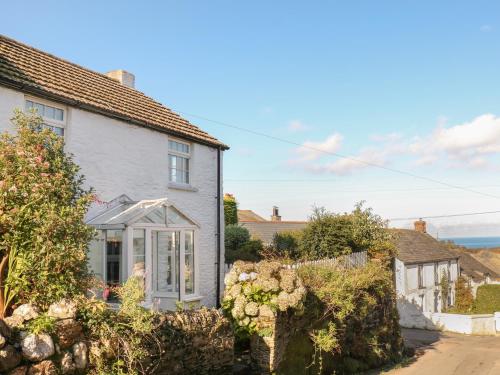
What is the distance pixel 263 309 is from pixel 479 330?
22.7 meters

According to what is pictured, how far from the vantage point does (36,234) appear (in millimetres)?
6691

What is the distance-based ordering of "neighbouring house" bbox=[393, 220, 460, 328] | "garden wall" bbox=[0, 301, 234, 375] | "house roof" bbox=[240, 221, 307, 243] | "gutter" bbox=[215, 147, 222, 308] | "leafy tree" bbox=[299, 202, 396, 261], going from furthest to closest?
"house roof" bbox=[240, 221, 307, 243], "neighbouring house" bbox=[393, 220, 460, 328], "leafy tree" bbox=[299, 202, 396, 261], "gutter" bbox=[215, 147, 222, 308], "garden wall" bbox=[0, 301, 234, 375]

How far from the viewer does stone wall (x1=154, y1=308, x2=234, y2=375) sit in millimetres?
7512

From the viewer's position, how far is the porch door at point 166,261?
1286 cm

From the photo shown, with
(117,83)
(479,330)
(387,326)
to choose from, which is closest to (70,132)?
(117,83)

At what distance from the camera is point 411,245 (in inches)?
1447

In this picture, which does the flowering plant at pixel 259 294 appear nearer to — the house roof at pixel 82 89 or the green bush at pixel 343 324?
the green bush at pixel 343 324

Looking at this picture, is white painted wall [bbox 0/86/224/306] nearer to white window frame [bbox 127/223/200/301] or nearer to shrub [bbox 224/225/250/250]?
white window frame [bbox 127/223/200/301]

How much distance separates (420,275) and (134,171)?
26.9 meters

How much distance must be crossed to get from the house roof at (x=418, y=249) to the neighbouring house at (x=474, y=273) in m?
4.25

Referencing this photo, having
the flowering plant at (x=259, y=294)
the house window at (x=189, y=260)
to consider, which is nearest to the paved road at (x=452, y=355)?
the flowering plant at (x=259, y=294)

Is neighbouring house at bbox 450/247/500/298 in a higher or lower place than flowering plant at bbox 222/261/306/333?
lower

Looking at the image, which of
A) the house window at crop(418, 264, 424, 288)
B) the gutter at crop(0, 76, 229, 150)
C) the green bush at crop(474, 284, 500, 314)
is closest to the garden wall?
the gutter at crop(0, 76, 229, 150)

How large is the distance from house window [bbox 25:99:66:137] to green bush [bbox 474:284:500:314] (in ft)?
114
